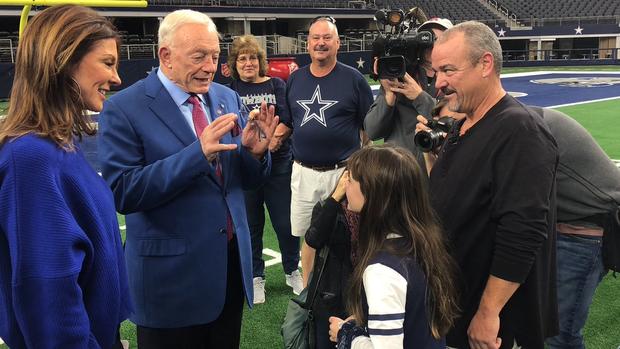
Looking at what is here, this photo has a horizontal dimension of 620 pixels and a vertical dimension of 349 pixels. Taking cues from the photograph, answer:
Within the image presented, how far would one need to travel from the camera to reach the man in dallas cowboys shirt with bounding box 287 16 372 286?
3885 mm

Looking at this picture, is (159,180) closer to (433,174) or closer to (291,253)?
(433,174)

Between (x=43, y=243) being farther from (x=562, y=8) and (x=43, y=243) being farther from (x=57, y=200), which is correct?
(x=562, y=8)

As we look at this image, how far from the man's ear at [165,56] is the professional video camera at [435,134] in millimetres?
1038

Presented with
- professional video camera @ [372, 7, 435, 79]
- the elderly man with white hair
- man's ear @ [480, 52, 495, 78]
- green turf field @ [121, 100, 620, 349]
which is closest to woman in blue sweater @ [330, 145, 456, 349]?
Result: man's ear @ [480, 52, 495, 78]

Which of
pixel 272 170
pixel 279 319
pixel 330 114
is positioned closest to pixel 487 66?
pixel 330 114

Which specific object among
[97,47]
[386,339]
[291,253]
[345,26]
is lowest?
[291,253]

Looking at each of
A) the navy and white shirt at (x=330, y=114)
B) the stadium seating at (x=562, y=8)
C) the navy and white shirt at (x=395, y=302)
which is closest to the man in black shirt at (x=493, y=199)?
the navy and white shirt at (x=395, y=302)

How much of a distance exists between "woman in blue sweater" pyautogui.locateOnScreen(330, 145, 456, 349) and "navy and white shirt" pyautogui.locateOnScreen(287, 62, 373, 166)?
6.48 feet

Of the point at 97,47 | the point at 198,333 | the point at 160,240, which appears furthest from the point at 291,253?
the point at 97,47

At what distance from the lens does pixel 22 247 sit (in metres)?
1.38

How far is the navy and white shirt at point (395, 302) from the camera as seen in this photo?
1669 mm

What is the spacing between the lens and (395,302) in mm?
1667

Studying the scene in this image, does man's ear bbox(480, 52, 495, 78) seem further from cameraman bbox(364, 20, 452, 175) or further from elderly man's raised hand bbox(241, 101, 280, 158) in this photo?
cameraman bbox(364, 20, 452, 175)

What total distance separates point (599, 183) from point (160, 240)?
1817 mm
